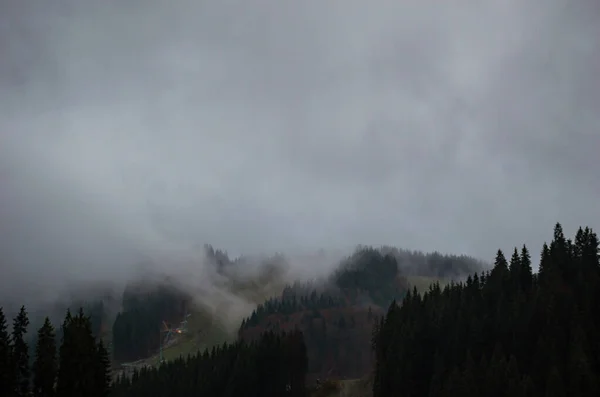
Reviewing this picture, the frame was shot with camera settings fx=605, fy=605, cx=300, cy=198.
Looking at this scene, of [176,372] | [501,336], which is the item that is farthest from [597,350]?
[176,372]

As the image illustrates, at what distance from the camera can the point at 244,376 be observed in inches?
6668

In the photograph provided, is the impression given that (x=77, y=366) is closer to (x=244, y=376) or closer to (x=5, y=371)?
(x=5, y=371)

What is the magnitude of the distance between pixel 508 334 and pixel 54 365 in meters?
89.3

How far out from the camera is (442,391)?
388ft

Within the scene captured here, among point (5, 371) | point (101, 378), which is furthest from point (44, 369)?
point (101, 378)

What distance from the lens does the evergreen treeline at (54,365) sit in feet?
309

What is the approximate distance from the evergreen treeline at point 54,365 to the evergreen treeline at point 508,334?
2562 inches

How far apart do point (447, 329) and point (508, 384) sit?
3239cm

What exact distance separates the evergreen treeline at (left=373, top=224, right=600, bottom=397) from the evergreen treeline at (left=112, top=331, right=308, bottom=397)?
106 ft

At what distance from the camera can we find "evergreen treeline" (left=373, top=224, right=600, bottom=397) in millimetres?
110062

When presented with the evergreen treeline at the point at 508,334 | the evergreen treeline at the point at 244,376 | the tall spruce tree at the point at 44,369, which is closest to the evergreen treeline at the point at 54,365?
the tall spruce tree at the point at 44,369

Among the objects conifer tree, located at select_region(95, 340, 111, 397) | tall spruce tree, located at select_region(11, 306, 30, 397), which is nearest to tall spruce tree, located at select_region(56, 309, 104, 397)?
conifer tree, located at select_region(95, 340, 111, 397)

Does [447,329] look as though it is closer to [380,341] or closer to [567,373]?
[380,341]

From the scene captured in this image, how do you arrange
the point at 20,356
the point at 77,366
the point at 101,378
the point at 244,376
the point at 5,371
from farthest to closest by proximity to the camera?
the point at 244,376
the point at 101,378
the point at 20,356
the point at 77,366
the point at 5,371
